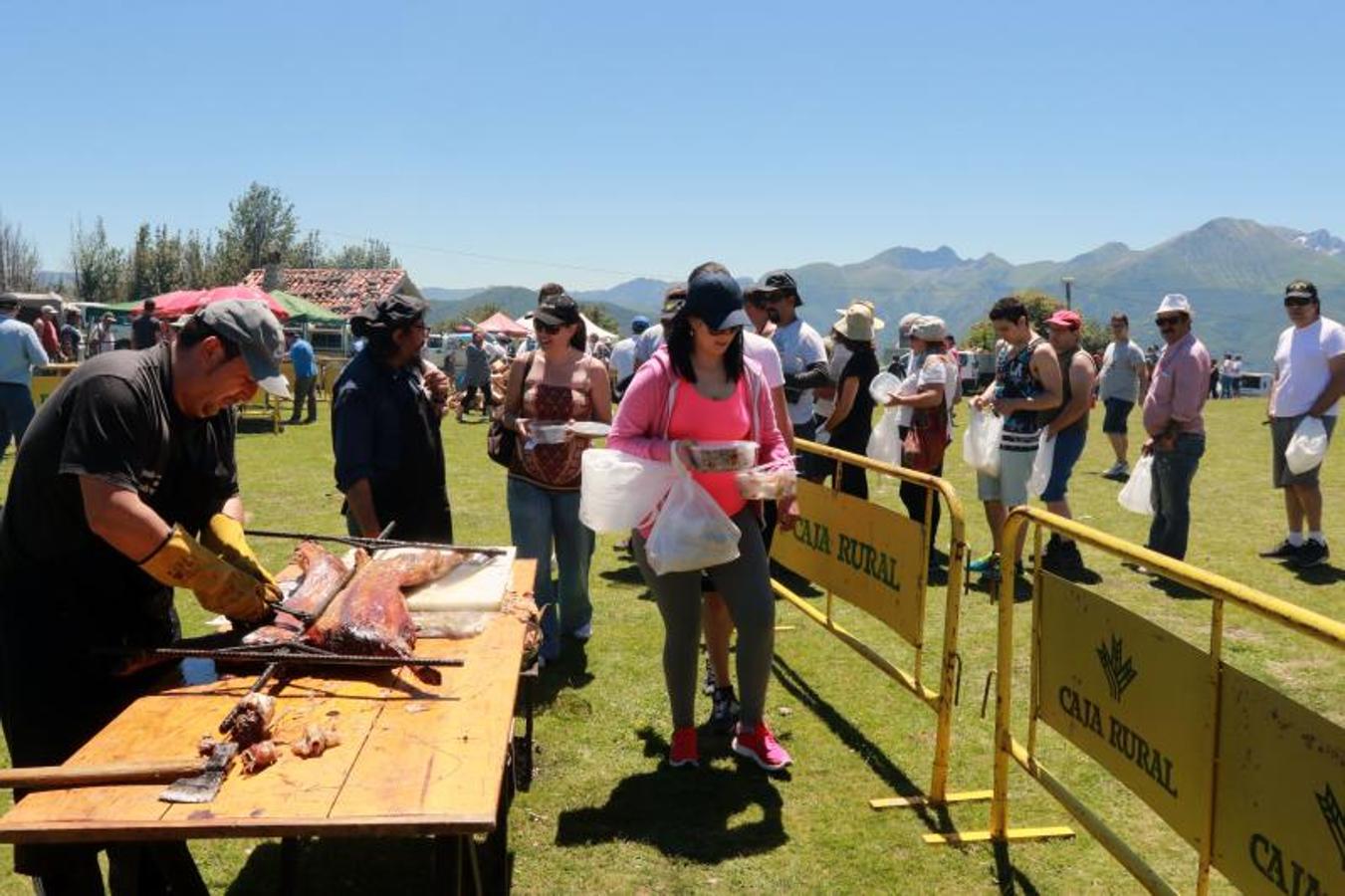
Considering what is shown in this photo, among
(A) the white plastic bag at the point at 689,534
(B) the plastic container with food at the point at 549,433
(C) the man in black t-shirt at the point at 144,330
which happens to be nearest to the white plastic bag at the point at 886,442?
(B) the plastic container with food at the point at 549,433

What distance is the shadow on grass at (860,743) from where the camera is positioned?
4.30 m

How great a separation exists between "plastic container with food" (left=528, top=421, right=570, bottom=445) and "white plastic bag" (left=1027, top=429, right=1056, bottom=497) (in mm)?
3824

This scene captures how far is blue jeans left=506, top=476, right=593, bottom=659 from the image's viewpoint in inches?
229

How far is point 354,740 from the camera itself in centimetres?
257

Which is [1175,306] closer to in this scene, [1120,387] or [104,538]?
[1120,387]

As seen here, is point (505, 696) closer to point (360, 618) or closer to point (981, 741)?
point (360, 618)

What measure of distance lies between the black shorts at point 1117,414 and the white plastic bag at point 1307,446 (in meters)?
5.53

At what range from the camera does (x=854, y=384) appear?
7.93 m

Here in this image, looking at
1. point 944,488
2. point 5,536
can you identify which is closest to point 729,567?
point 944,488

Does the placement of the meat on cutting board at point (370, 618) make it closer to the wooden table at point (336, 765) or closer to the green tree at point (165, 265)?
the wooden table at point (336, 765)

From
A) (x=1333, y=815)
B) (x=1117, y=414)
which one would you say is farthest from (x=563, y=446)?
(x=1117, y=414)

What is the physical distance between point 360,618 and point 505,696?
56cm

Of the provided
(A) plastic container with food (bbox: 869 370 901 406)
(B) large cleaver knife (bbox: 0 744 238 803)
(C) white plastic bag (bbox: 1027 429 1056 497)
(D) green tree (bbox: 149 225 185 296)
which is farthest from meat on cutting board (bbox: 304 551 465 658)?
(D) green tree (bbox: 149 225 185 296)

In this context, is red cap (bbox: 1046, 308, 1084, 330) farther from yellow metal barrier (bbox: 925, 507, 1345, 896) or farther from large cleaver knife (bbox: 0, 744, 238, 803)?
large cleaver knife (bbox: 0, 744, 238, 803)
